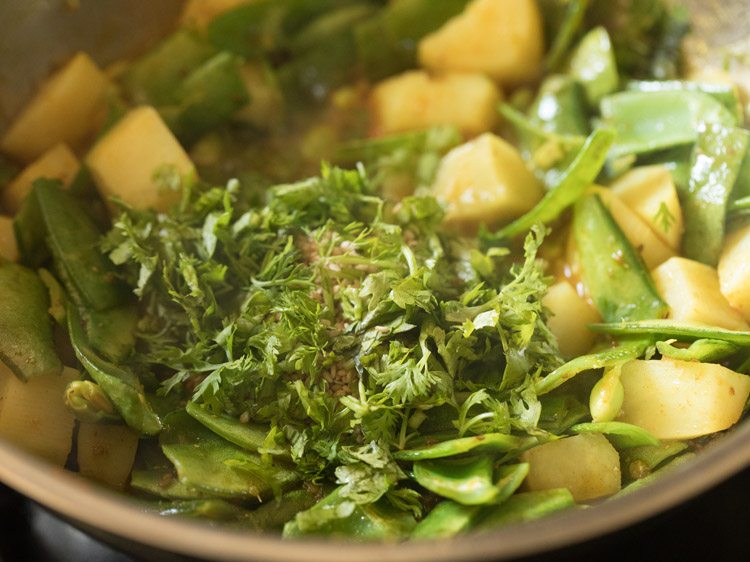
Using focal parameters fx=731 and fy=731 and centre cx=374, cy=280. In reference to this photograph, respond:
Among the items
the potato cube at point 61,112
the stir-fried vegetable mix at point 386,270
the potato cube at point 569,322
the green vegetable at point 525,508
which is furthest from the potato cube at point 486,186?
the potato cube at point 61,112

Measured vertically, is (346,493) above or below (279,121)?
below

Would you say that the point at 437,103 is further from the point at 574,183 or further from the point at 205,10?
the point at 205,10

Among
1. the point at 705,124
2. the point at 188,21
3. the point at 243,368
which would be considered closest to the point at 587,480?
the point at 243,368

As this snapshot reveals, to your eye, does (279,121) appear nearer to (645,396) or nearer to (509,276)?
(509,276)

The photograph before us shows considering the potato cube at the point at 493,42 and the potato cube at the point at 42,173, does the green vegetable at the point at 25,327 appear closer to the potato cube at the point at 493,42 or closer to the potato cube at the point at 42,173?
the potato cube at the point at 42,173

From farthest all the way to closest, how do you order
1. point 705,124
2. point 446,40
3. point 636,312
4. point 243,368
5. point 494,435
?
point 446,40, point 705,124, point 636,312, point 243,368, point 494,435

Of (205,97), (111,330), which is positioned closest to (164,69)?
(205,97)

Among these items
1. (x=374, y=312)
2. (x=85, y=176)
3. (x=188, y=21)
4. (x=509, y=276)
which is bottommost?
(x=509, y=276)
